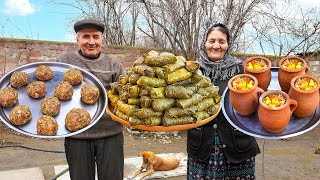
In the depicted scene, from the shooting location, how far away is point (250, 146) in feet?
7.68

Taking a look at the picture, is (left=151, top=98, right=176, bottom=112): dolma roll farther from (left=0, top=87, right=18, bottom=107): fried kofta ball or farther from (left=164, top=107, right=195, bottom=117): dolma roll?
(left=0, top=87, right=18, bottom=107): fried kofta ball

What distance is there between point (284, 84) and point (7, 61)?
611cm

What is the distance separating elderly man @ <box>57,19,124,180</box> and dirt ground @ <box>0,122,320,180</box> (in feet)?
6.44

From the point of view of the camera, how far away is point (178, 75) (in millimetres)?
1884

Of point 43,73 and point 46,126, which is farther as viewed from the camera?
point 43,73

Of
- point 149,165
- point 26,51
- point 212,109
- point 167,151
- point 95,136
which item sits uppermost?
point 26,51

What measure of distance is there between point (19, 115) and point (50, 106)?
0.65 feet

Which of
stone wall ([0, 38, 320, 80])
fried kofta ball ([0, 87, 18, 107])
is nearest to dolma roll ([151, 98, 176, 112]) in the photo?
fried kofta ball ([0, 87, 18, 107])

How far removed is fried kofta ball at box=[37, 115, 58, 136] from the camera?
2051 millimetres

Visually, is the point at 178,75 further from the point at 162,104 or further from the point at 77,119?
the point at 77,119

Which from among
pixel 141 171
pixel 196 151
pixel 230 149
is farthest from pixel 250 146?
pixel 141 171

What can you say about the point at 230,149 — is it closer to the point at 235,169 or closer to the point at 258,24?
the point at 235,169

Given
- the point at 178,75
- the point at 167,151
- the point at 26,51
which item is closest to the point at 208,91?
the point at 178,75

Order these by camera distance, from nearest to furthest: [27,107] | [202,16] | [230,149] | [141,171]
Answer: [27,107], [230,149], [141,171], [202,16]
